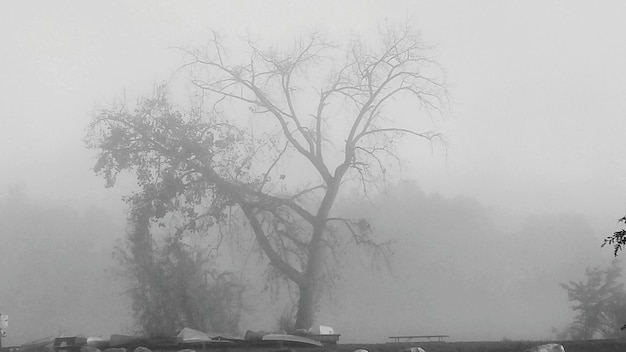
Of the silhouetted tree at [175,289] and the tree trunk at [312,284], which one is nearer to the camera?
the tree trunk at [312,284]

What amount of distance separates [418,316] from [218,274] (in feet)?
17.7

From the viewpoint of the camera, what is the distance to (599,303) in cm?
1986

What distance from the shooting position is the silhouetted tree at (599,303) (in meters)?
19.8

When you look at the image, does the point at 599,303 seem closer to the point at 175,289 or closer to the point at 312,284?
the point at 312,284

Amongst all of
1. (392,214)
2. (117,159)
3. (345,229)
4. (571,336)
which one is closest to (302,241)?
(345,229)

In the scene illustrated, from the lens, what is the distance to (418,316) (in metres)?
21.4

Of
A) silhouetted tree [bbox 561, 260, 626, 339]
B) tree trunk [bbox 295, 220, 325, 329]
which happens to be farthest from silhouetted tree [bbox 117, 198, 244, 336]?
silhouetted tree [bbox 561, 260, 626, 339]

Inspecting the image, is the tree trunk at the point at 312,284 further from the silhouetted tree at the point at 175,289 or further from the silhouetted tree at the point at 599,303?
the silhouetted tree at the point at 599,303

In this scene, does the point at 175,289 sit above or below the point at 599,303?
below

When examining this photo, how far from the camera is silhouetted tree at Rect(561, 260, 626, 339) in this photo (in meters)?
19.8

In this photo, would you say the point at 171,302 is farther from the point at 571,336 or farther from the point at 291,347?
the point at 571,336

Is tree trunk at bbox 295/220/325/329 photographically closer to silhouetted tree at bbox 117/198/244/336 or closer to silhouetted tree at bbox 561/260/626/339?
silhouetted tree at bbox 117/198/244/336

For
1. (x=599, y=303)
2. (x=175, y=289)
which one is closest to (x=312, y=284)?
(x=175, y=289)

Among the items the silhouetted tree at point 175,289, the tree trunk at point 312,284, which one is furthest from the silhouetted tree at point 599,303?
the silhouetted tree at point 175,289
